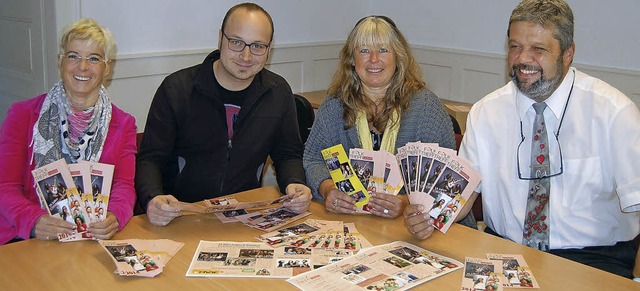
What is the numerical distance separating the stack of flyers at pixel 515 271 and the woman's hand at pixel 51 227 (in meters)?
1.42

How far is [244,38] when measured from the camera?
284 centimetres

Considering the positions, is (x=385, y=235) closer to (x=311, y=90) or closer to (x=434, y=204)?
(x=434, y=204)

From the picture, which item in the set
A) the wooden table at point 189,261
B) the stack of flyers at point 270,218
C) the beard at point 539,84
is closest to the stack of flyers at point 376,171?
the wooden table at point 189,261

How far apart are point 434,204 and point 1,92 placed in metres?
3.89

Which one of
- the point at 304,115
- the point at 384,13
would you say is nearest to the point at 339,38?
the point at 384,13

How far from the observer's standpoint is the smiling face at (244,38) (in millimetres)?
2826

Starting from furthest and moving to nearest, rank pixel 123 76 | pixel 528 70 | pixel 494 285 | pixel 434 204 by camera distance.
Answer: pixel 123 76, pixel 528 70, pixel 434 204, pixel 494 285

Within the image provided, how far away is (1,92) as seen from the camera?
4.84m

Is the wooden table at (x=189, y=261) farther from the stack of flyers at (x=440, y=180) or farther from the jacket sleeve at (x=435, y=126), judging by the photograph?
the jacket sleeve at (x=435, y=126)

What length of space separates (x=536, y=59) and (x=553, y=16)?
0.17 metres

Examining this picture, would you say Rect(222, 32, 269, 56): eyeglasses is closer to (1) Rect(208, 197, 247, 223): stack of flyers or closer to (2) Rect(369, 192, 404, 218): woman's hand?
(1) Rect(208, 197, 247, 223): stack of flyers

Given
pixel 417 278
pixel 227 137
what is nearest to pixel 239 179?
pixel 227 137

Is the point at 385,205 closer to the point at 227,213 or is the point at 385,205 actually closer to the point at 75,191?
the point at 227,213

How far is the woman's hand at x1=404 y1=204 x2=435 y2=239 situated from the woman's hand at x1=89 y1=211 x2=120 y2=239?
1.05 m
